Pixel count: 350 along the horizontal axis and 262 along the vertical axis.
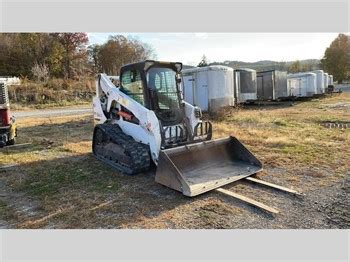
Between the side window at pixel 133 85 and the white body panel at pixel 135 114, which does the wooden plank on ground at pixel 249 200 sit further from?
the side window at pixel 133 85

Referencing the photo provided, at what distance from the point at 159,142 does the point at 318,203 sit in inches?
116

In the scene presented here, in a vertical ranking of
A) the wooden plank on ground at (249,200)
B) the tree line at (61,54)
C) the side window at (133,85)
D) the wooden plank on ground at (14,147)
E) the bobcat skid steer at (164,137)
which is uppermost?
the tree line at (61,54)

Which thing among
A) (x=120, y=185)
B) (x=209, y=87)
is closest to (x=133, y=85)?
(x=120, y=185)

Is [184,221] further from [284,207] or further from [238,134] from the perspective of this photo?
[238,134]

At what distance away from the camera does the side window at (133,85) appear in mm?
7035

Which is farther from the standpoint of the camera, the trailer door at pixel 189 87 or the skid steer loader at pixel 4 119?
the trailer door at pixel 189 87

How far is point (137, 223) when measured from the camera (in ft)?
14.9

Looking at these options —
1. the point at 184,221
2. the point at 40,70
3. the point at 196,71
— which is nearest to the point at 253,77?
the point at 196,71

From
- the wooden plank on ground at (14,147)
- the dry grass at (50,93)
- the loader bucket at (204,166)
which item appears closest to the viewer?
the loader bucket at (204,166)

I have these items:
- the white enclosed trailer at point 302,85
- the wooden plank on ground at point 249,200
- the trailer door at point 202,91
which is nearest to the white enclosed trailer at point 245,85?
the trailer door at point 202,91

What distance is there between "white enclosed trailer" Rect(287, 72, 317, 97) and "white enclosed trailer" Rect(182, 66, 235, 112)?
15018 millimetres

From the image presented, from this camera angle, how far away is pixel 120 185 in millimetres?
6160

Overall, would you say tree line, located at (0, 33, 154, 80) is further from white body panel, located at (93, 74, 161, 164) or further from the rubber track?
the rubber track

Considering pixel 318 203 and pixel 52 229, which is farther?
pixel 318 203
